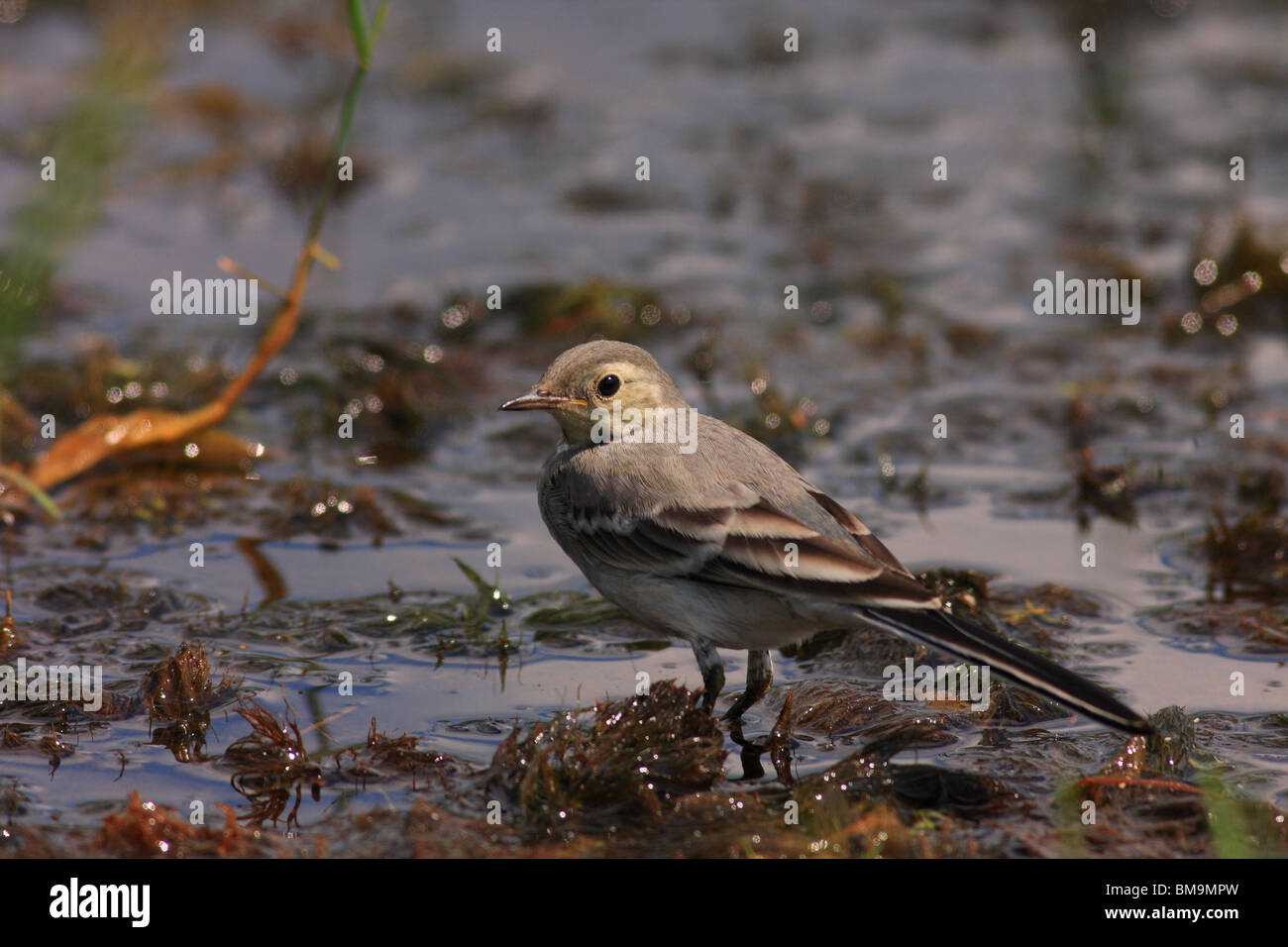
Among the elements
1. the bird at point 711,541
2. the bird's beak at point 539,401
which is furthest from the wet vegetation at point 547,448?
the bird's beak at point 539,401

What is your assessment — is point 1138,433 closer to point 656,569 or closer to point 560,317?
point 560,317

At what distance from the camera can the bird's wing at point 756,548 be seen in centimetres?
553

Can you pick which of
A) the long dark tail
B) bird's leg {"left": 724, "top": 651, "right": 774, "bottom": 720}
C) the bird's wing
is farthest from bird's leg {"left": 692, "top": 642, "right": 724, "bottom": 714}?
the long dark tail

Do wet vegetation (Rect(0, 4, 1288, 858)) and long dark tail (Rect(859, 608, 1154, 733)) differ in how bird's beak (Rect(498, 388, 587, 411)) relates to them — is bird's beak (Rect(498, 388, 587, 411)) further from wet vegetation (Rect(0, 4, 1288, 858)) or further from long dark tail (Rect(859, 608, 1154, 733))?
long dark tail (Rect(859, 608, 1154, 733))

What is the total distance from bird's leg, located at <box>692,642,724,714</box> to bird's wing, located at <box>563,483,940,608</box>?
0.34 meters

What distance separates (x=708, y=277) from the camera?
37.6 ft

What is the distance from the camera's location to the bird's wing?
5527 millimetres

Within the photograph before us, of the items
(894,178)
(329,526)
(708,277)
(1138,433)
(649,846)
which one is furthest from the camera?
(894,178)

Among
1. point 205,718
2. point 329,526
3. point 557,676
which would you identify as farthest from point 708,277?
point 205,718

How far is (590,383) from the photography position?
6492 millimetres

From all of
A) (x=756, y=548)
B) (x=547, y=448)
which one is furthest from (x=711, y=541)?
(x=547, y=448)

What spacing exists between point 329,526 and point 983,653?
157 inches

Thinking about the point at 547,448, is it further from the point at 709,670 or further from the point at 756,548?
the point at 756,548

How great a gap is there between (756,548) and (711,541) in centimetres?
19
